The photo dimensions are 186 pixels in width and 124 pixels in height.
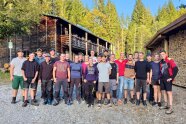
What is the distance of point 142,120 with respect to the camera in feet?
25.5

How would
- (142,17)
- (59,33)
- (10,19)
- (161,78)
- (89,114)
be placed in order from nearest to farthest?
(89,114) → (161,78) → (10,19) → (59,33) → (142,17)

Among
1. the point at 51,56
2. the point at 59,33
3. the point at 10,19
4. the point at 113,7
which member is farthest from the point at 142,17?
the point at 51,56

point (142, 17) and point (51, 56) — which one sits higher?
point (142, 17)

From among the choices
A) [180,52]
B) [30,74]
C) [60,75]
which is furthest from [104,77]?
[180,52]

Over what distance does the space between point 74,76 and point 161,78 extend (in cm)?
291

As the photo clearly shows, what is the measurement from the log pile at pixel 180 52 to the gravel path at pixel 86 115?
21.8ft

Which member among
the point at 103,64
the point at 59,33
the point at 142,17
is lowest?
the point at 103,64

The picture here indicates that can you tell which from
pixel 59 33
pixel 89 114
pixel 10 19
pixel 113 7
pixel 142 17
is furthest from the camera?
pixel 142 17

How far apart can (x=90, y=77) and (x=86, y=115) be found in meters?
1.94

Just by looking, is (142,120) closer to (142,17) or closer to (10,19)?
(10,19)

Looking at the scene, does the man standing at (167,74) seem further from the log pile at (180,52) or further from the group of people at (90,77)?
the log pile at (180,52)

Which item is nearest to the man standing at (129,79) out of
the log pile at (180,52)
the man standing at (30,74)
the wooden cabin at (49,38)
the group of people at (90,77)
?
the group of people at (90,77)

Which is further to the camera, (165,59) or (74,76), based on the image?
(74,76)

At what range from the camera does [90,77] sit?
10.0 meters
